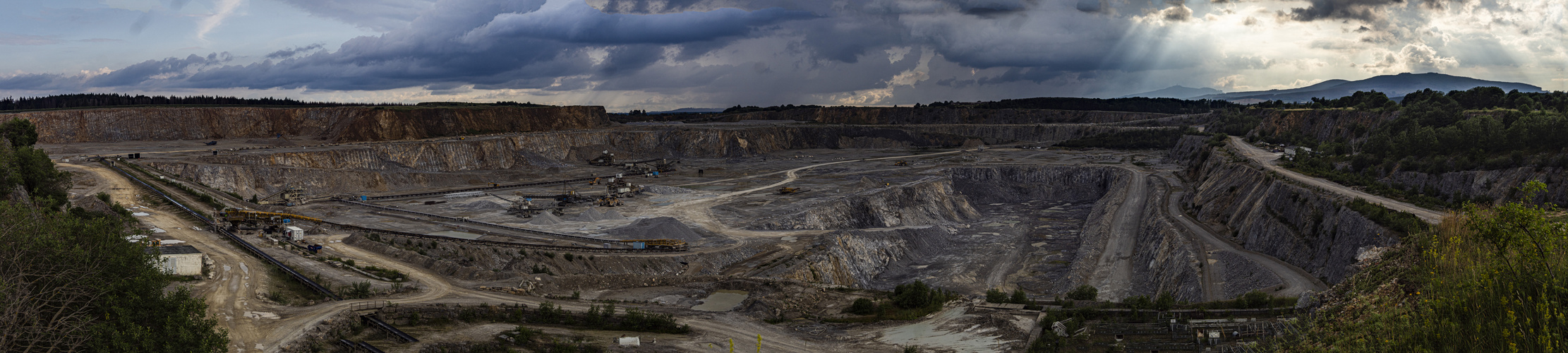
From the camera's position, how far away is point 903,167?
127 m

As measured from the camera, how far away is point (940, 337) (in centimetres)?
3109

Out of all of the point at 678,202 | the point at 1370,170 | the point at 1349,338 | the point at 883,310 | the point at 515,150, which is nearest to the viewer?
the point at 1349,338

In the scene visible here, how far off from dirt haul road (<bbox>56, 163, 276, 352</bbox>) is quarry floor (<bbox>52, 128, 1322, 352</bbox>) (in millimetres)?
107

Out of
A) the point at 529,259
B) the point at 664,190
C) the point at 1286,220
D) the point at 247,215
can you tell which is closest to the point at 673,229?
the point at 529,259

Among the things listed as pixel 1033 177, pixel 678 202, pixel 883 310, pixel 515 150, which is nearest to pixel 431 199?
pixel 678 202

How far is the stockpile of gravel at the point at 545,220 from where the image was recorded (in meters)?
70.1

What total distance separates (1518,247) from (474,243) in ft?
180

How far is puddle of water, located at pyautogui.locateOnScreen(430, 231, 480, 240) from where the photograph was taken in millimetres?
59750

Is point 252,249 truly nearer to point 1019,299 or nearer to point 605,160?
point 1019,299

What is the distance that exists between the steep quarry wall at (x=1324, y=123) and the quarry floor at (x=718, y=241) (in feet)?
62.9

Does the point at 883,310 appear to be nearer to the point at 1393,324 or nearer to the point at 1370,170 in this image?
the point at 1393,324

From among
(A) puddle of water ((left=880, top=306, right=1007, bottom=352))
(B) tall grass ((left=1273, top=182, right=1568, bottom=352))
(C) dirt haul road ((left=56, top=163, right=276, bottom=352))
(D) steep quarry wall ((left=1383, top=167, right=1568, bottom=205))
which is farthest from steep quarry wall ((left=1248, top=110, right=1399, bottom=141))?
(C) dirt haul road ((left=56, top=163, right=276, bottom=352))

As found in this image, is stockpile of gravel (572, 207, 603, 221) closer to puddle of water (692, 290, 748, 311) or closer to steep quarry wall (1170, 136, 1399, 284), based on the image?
puddle of water (692, 290, 748, 311)

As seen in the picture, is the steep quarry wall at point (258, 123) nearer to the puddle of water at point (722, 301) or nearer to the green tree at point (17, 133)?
the green tree at point (17, 133)
